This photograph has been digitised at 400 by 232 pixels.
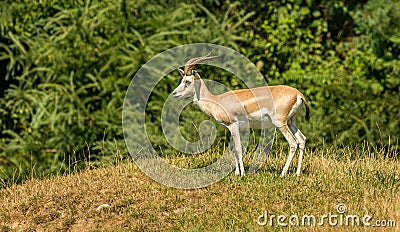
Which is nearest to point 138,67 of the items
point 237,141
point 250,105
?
point 237,141

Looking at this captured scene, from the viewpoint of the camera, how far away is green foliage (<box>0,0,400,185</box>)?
18031 mm

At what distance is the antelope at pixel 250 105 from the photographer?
9734 millimetres

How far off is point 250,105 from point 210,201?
1349 mm

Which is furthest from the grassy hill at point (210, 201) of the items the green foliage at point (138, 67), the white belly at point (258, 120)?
the green foliage at point (138, 67)

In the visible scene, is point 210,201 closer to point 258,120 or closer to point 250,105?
point 258,120

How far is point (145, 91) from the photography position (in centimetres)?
1812

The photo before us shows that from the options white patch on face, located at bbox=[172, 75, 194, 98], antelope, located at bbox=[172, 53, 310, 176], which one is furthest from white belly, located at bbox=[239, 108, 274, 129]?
white patch on face, located at bbox=[172, 75, 194, 98]

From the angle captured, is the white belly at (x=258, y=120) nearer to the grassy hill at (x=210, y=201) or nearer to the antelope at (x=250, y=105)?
the antelope at (x=250, y=105)

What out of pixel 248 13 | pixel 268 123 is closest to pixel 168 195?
pixel 268 123

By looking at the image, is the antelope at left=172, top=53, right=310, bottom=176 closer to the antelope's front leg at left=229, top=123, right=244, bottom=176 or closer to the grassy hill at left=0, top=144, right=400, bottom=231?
the antelope's front leg at left=229, top=123, right=244, bottom=176

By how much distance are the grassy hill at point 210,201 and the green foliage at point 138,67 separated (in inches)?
255

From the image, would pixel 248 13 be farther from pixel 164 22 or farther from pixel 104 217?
pixel 104 217

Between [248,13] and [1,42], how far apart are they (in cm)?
657

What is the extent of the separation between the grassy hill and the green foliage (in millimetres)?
6482
